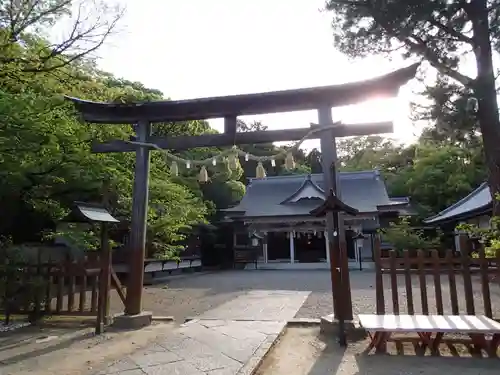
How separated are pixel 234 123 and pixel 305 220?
16.9 metres

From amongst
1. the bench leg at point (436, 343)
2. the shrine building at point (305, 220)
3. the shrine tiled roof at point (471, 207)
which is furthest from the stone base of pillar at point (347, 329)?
the shrine building at point (305, 220)

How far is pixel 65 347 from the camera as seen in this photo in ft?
17.5

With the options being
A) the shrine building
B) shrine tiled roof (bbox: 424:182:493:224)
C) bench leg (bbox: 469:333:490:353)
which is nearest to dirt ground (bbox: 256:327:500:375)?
bench leg (bbox: 469:333:490:353)

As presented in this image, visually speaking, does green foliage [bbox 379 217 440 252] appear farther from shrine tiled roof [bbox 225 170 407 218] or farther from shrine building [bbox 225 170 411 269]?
shrine tiled roof [bbox 225 170 407 218]

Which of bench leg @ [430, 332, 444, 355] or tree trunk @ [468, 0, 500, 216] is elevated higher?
tree trunk @ [468, 0, 500, 216]

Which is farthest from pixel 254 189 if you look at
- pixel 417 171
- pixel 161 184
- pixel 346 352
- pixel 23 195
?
pixel 346 352

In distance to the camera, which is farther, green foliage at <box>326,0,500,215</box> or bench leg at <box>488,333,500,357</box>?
green foliage at <box>326,0,500,215</box>

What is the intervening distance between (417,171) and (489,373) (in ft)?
81.4

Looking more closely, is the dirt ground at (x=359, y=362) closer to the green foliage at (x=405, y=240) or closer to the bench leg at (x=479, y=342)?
the bench leg at (x=479, y=342)

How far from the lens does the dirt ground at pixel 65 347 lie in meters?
4.46

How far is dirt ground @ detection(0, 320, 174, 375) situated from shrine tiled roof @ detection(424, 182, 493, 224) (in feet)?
46.1

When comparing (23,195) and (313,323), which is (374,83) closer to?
(313,323)

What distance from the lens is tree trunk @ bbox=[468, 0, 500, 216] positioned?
909 cm

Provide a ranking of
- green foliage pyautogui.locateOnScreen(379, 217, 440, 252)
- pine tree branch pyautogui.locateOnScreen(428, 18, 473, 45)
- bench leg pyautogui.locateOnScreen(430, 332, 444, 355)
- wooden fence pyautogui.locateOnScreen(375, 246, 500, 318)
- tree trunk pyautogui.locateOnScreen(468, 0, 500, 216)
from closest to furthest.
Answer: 1. bench leg pyautogui.locateOnScreen(430, 332, 444, 355)
2. wooden fence pyautogui.locateOnScreen(375, 246, 500, 318)
3. tree trunk pyautogui.locateOnScreen(468, 0, 500, 216)
4. pine tree branch pyautogui.locateOnScreen(428, 18, 473, 45)
5. green foliage pyautogui.locateOnScreen(379, 217, 440, 252)
